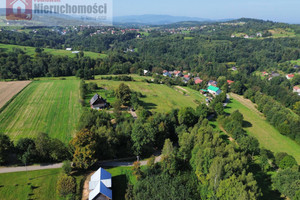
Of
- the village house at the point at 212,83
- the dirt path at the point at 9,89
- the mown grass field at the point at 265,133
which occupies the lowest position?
the mown grass field at the point at 265,133

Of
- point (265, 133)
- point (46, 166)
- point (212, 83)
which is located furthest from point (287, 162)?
point (212, 83)

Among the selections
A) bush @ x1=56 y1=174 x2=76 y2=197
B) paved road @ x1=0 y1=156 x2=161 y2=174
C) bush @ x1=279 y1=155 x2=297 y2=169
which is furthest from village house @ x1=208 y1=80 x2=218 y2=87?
bush @ x1=56 y1=174 x2=76 y2=197

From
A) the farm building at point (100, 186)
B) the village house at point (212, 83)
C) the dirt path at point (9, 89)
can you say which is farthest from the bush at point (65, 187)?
the village house at point (212, 83)

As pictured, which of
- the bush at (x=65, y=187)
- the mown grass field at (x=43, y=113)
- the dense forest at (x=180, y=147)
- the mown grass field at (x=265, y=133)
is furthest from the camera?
the mown grass field at (x=265, y=133)

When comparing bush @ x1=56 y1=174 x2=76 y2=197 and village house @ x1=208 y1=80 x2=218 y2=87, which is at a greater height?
village house @ x1=208 y1=80 x2=218 y2=87

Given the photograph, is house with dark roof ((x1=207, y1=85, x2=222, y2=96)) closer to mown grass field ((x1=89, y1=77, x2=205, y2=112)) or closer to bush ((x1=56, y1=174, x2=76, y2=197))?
mown grass field ((x1=89, y1=77, x2=205, y2=112))

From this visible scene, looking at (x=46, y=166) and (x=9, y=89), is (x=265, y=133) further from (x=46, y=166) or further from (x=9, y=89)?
(x=9, y=89)

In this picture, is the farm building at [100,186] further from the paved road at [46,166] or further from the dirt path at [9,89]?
the dirt path at [9,89]
